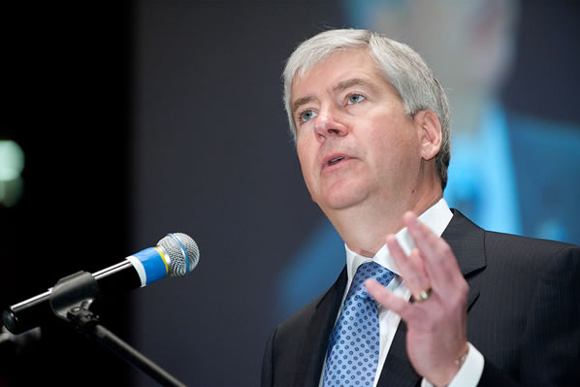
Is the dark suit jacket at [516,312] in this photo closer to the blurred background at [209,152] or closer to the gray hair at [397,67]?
the gray hair at [397,67]

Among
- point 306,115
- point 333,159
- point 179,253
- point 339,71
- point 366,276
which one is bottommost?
point 366,276

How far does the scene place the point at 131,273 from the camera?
136 centimetres

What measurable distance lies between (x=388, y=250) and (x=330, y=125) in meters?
0.50

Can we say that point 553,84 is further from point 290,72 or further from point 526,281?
point 526,281

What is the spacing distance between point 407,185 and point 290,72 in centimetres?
55

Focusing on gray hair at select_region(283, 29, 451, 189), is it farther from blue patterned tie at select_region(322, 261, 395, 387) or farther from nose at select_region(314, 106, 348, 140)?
blue patterned tie at select_region(322, 261, 395, 387)

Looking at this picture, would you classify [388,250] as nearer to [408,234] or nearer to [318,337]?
[408,234]

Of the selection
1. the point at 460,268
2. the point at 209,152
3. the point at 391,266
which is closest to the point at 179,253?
the point at 391,266

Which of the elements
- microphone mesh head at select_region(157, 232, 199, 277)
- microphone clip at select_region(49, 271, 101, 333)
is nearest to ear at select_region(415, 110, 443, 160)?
microphone mesh head at select_region(157, 232, 199, 277)

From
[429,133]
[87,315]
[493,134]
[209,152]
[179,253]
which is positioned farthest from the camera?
[209,152]

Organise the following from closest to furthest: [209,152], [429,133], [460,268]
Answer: [460,268]
[429,133]
[209,152]

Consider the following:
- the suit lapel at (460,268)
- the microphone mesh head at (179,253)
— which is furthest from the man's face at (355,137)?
the microphone mesh head at (179,253)

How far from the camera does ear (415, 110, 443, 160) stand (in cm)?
192

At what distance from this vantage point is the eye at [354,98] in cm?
185
